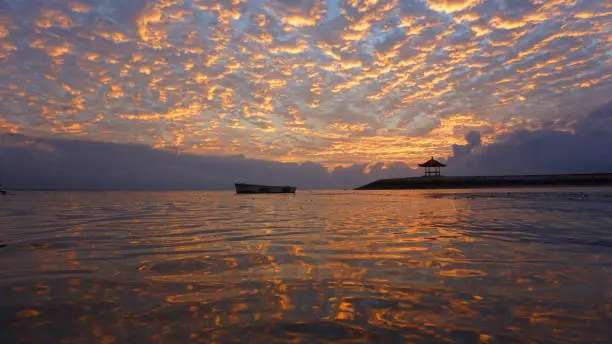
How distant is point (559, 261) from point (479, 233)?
4.25 m

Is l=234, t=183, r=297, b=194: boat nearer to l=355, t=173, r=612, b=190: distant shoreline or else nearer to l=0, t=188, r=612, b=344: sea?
l=355, t=173, r=612, b=190: distant shoreline

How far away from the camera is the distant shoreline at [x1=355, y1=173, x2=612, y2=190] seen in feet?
261

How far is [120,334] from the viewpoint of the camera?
3723mm

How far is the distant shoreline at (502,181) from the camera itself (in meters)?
79.5

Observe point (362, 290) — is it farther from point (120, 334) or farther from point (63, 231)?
point (63, 231)

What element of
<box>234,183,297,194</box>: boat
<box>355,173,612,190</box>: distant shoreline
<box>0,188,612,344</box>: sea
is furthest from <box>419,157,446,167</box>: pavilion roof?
<box>0,188,612,344</box>: sea

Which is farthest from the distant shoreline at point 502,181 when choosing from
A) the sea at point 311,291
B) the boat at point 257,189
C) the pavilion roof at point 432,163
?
the sea at point 311,291

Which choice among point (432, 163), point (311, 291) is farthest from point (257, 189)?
point (311, 291)

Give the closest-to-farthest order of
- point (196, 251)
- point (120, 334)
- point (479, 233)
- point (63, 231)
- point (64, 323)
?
point (120, 334) → point (64, 323) → point (196, 251) → point (479, 233) → point (63, 231)

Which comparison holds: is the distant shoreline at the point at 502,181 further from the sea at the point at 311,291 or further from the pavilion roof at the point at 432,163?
the sea at the point at 311,291

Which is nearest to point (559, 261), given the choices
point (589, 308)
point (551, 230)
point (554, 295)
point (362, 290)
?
point (554, 295)

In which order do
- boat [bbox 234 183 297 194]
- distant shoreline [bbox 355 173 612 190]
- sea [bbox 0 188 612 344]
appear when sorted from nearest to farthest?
sea [bbox 0 188 612 344], distant shoreline [bbox 355 173 612 190], boat [bbox 234 183 297 194]

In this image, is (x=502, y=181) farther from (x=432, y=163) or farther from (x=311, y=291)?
(x=311, y=291)

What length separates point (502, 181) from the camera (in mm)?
90500
